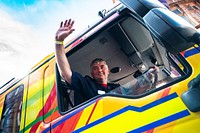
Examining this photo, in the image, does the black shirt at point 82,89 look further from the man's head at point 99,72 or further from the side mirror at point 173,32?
the side mirror at point 173,32

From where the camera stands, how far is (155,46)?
2.47 metres

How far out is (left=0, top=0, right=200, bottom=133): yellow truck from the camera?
0.95 m

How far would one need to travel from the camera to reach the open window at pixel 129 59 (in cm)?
137

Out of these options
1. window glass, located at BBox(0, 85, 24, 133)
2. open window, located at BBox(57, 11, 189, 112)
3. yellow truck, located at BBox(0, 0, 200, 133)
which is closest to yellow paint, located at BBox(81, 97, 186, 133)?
yellow truck, located at BBox(0, 0, 200, 133)

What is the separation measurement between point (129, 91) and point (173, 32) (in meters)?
0.66

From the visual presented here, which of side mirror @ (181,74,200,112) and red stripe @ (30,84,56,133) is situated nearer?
side mirror @ (181,74,200,112)

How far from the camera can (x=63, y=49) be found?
200cm

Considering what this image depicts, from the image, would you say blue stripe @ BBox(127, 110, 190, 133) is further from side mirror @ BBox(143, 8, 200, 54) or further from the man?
the man

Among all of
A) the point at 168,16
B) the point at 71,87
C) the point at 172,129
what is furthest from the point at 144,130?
the point at 71,87

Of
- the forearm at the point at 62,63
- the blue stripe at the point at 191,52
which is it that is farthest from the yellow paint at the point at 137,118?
the forearm at the point at 62,63

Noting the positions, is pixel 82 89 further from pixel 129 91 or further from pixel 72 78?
pixel 129 91

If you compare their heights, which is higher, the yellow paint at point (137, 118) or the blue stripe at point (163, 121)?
the yellow paint at point (137, 118)

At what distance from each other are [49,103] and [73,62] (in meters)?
0.80

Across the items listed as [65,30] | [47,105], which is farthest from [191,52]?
[47,105]
